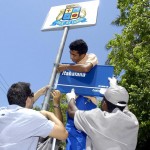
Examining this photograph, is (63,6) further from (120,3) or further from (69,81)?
(120,3)

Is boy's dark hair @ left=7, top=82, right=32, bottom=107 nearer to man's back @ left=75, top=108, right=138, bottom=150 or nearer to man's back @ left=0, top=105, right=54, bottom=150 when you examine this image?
man's back @ left=0, top=105, right=54, bottom=150

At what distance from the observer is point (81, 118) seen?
125 inches

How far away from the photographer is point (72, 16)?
392 centimetres

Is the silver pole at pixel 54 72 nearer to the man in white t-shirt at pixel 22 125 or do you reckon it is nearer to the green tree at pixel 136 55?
the man in white t-shirt at pixel 22 125

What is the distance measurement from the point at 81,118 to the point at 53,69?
617 millimetres

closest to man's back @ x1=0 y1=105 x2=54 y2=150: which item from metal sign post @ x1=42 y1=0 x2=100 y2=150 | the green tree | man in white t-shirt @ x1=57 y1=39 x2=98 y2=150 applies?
metal sign post @ x1=42 y1=0 x2=100 y2=150

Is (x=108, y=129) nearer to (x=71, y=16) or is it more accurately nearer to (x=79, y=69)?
(x=79, y=69)

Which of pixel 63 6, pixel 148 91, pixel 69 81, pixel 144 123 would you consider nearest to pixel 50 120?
pixel 69 81

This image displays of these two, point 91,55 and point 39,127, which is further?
point 91,55

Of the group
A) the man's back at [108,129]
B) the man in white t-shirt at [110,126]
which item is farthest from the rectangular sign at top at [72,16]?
the man's back at [108,129]

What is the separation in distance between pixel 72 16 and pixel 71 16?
0.01m

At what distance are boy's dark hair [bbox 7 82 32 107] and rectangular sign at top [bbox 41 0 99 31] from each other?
126 cm

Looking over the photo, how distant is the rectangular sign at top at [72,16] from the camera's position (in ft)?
12.4

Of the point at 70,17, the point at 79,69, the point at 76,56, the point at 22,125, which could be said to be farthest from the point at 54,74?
the point at 22,125
